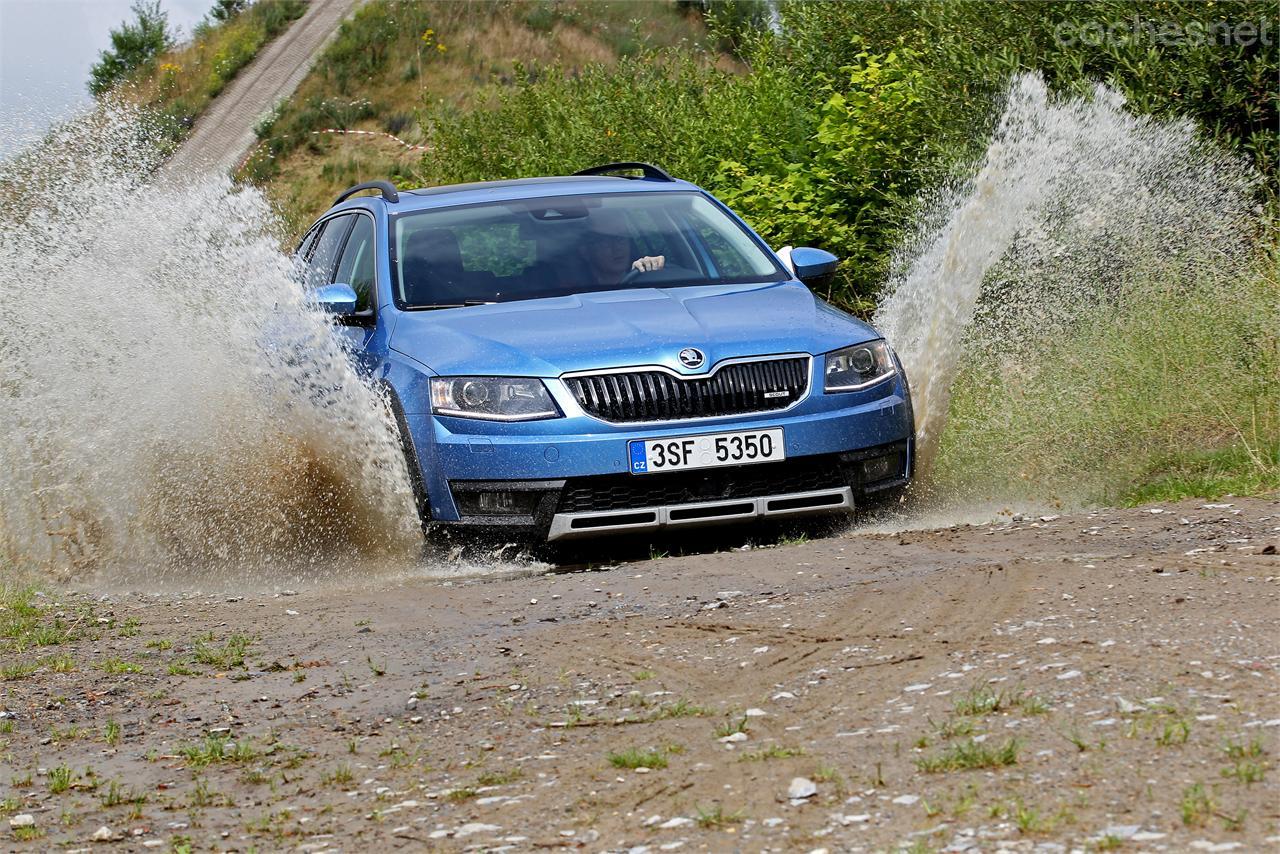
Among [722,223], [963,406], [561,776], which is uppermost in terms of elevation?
[722,223]

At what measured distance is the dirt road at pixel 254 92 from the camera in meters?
45.9

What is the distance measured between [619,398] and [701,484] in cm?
49

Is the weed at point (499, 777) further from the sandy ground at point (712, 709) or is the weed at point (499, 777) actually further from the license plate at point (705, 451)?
the license plate at point (705, 451)

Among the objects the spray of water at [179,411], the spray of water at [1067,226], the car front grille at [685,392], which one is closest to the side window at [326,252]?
the spray of water at [179,411]

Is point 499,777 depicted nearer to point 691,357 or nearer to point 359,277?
point 691,357

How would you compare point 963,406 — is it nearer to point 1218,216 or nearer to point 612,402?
point 1218,216

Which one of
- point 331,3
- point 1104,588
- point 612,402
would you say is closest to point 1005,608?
point 1104,588

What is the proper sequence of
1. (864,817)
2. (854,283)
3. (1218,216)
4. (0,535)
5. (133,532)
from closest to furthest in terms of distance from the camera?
1. (864,817)
2. (133,532)
3. (0,535)
4. (1218,216)
5. (854,283)

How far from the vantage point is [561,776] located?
13.1 feet

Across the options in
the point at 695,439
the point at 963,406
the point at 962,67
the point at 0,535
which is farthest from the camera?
the point at 962,67

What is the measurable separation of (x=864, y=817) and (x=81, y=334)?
23.0ft

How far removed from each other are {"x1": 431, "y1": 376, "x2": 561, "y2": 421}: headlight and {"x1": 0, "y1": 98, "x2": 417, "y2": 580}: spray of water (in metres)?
0.36

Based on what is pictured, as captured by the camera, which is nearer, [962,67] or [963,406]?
[963,406]

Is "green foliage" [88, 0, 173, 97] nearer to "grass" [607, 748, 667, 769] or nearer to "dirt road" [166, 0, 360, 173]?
"dirt road" [166, 0, 360, 173]
